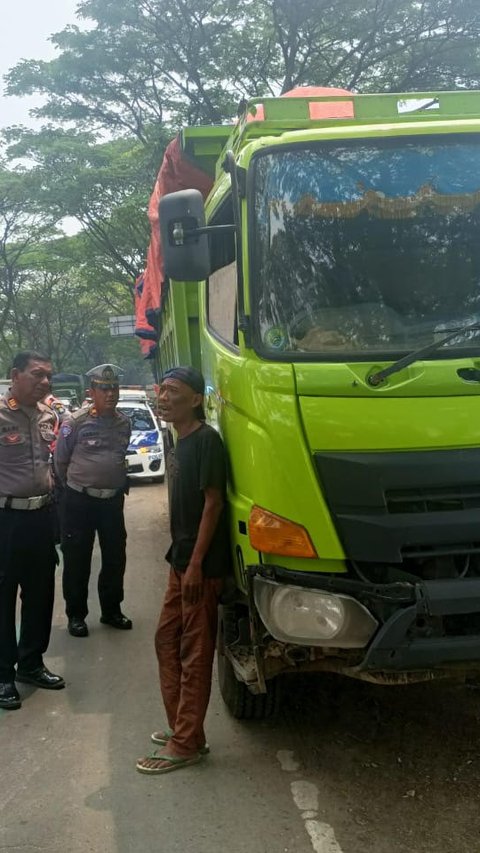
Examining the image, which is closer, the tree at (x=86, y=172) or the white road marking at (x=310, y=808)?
the white road marking at (x=310, y=808)

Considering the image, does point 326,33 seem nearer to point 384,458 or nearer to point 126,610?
point 126,610

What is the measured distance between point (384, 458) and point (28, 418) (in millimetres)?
2345

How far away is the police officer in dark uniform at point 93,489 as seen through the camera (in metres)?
5.12

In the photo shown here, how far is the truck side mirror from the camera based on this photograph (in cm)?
313

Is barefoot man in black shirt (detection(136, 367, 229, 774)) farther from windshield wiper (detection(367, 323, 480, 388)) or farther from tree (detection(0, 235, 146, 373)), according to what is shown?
tree (detection(0, 235, 146, 373))

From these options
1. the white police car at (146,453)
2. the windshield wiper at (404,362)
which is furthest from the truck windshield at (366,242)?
the white police car at (146,453)

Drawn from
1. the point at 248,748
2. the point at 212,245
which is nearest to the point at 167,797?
the point at 248,748

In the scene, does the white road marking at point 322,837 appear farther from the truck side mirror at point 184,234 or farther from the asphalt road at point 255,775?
the truck side mirror at point 184,234

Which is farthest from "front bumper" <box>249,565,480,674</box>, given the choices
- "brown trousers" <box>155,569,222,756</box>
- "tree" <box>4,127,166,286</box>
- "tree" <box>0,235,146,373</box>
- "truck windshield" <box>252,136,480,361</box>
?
"tree" <box>0,235,146,373</box>

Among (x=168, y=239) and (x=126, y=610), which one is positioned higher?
(x=168, y=239)

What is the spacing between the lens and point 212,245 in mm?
3381

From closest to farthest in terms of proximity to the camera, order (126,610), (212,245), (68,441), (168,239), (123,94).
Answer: (168,239), (212,245), (68,441), (126,610), (123,94)

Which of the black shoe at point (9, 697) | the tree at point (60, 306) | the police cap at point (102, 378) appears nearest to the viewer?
the black shoe at point (9, 697)

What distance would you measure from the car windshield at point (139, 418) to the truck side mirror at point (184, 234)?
9.40m
